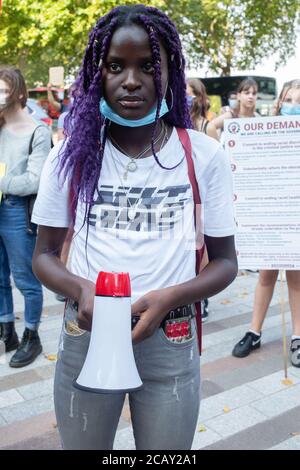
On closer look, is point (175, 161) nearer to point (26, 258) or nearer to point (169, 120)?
point (169, 120)

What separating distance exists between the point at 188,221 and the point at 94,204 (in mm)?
259

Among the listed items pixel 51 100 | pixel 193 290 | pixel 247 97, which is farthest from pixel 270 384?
pixel 51 100

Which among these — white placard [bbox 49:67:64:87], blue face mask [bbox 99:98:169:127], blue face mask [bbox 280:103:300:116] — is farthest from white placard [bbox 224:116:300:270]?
white placard [bbox 49:67:64:87]

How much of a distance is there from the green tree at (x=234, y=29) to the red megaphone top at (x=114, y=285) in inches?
1011

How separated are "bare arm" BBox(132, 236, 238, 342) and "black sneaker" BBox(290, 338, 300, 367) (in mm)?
2475

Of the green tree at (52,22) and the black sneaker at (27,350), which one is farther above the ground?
the green tree at (52,22)

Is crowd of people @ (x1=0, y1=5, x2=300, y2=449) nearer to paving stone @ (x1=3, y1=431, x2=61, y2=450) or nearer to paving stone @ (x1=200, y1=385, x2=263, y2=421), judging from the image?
paving stone @ (x1=3, y1=431, x2=61, y2=450)

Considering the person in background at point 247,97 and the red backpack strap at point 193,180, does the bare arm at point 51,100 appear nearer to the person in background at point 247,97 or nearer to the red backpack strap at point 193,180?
the person in background at point 247,97

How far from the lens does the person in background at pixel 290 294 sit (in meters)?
3.81

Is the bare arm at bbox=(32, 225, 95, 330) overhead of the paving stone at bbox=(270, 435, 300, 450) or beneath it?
overhead

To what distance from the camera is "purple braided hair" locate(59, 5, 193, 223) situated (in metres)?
1.34

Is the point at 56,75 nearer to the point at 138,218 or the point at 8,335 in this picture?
the point at 8,335

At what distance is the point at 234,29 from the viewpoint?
2842 cm

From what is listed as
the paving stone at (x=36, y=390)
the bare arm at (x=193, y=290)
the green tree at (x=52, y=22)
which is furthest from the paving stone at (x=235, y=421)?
the green tree at (x=52, y=22)
